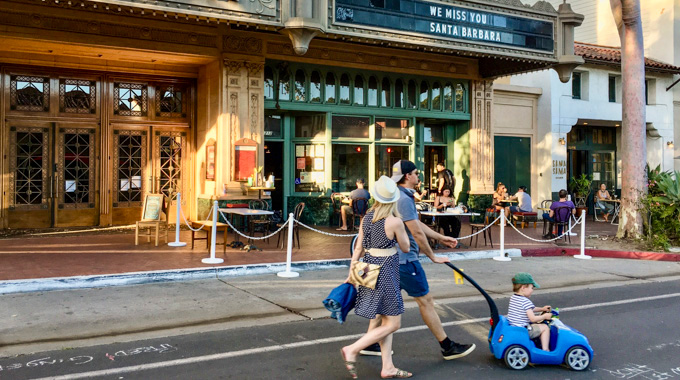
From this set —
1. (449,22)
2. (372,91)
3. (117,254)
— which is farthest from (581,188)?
Answer: (117,254)

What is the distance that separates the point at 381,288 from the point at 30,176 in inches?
490

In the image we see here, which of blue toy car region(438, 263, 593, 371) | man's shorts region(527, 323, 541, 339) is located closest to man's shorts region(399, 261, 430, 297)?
blue toy car region(438, 263, 593, 371)

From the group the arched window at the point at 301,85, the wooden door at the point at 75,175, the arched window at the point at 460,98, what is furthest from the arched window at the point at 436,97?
the wooden door at the point at 75,175

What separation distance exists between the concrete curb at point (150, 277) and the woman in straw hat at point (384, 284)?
5263 mm

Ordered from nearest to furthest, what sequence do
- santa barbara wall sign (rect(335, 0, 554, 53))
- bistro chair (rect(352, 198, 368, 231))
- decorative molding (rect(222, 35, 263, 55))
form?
1. santa barbara wall sign (rect(335, 0, 554, 53))
2. decorative molding (rect(222, 35, 263, 55))
3. bistro chair (rect(352, 198, 368, 231))

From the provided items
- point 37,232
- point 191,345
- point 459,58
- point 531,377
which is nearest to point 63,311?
point 191,345

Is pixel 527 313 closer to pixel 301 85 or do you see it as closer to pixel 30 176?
pixel 301 85

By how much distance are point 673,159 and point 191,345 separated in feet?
81.5

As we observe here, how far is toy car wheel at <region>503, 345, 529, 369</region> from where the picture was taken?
5652 mm

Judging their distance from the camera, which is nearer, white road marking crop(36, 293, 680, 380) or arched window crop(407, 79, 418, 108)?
white road marking crop(36, 293, 680, 380)

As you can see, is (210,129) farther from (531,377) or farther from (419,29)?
(531,377)

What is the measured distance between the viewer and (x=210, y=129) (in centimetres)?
1556

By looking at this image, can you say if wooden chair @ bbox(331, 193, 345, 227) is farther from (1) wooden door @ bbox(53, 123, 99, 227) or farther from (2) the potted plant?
(2) the potted plant

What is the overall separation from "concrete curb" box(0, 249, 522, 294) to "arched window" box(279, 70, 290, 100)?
6276 mm
